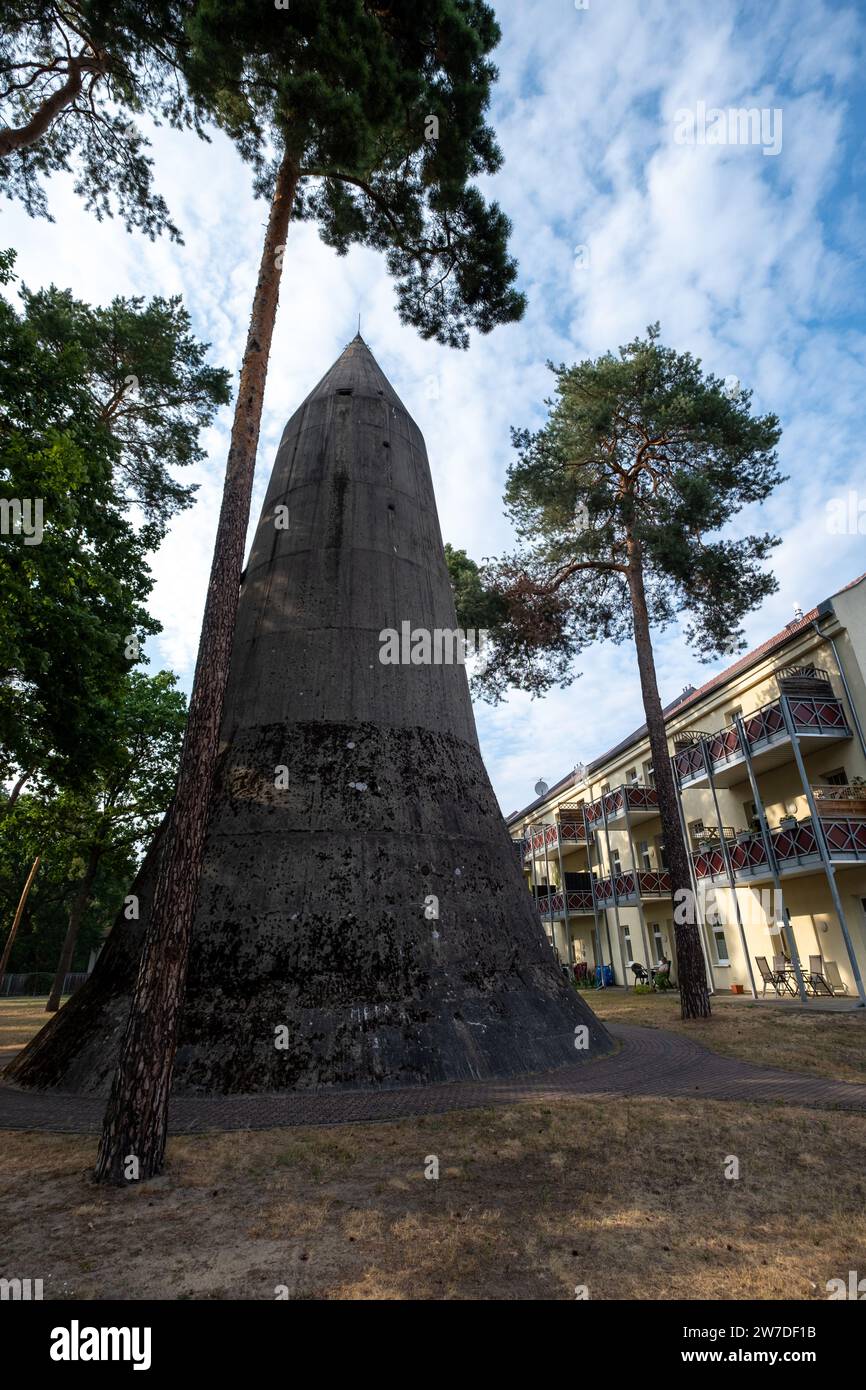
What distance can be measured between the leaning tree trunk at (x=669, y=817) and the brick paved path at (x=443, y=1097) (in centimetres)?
517

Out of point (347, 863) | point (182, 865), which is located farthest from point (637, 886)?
point (182, 865)

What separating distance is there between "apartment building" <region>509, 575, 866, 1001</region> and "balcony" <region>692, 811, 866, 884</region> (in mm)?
35

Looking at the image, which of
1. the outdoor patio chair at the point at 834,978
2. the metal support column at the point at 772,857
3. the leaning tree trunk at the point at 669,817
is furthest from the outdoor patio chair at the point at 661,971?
the leaning tree trunk at the point at 669,817

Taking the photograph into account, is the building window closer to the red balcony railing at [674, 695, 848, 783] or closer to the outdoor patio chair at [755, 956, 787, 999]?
the red balcony railing at [674, 695, 848, 783]

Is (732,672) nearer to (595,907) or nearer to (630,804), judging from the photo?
(630,804)

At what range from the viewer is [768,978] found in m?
19.3

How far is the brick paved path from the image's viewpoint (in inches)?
245

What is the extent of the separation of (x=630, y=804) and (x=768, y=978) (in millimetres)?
8534

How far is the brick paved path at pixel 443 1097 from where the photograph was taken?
6211 mm

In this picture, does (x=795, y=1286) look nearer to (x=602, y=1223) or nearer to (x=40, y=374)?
(x=602, y=1223)

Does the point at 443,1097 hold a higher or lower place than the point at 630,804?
lower

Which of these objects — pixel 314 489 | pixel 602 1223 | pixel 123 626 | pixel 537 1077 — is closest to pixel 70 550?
pixel 123 626

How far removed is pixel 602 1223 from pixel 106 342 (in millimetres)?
19985

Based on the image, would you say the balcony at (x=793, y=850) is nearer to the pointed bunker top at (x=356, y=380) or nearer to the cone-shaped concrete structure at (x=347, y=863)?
the cone-shaped concrete structure at (x=347, y=863)
